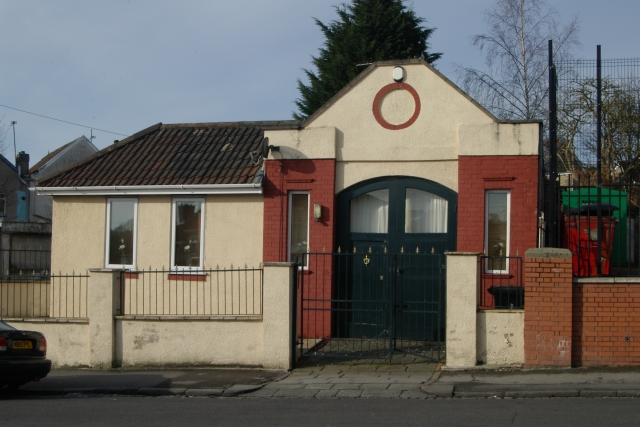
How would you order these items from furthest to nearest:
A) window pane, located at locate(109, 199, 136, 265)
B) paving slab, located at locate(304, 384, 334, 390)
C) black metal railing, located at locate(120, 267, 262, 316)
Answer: window pane, located at locate(109, 199, 136, 265) < black metal railing, located at locate(120, 267, 262, 316) < paving slab, located at locate(304, 384, 334, 390)

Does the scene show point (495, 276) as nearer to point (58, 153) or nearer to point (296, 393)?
point (296, 393)

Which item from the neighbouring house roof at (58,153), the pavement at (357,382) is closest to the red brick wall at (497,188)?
the pavement at (357,382)

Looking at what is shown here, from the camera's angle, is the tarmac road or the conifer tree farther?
the conifer tree

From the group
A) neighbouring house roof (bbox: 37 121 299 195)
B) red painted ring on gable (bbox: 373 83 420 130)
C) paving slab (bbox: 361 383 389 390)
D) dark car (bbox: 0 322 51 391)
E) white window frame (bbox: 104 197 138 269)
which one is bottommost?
paving slab (bbox: 361 383 389 390)

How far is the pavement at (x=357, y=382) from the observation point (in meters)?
9.70

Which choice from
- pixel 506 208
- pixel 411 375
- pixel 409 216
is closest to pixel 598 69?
pixel 506 208

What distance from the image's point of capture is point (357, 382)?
1066cm

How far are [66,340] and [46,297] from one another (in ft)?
12.8

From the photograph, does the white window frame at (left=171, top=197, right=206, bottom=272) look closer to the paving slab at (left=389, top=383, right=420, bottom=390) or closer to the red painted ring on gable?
the red painted ring on gable

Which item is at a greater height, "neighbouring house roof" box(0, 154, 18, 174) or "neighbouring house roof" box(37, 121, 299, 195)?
"neighbouring house roof" box(0, 154, 18, 174)

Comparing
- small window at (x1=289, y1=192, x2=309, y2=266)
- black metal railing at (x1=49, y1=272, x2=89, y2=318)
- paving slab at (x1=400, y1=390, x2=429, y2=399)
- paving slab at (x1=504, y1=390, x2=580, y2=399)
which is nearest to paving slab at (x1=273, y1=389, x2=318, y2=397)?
paving slab at (x1=400, y1=390, x2=429, y2=399)

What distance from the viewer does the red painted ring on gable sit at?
14.0 metres

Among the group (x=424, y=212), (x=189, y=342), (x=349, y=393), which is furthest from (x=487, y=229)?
(x=189, y=342)

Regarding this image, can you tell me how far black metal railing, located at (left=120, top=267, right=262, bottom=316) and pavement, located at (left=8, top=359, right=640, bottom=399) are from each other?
2.46 metres
